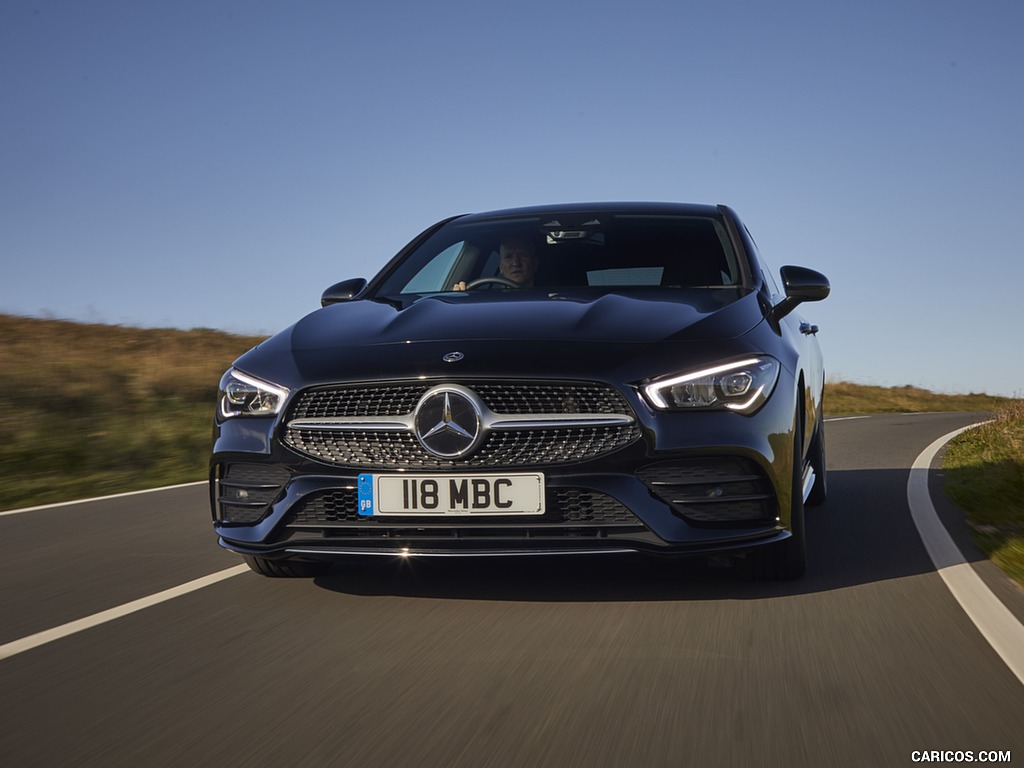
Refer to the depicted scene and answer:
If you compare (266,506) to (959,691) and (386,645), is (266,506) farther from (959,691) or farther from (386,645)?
(959,691)

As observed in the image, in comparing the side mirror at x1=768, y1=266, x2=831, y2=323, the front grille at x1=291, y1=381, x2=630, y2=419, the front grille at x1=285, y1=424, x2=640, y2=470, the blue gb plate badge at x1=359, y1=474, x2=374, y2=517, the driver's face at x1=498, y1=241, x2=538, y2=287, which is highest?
the driver's face at x1=498, y1=241, x2=538, y2=287

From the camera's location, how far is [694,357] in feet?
14.3

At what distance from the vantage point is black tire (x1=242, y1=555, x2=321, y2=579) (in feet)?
16.5

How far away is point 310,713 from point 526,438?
4.66ft

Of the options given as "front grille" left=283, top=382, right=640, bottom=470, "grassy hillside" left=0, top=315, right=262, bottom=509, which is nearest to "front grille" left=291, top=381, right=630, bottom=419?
"front grille" left=283, top=382, right=640, bottom=470

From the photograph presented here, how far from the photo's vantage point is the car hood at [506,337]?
4.38 meters

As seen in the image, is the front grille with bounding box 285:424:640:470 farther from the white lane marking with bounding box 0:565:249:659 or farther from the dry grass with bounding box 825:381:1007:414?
the dry grass with bounding box 825:381:1007:414

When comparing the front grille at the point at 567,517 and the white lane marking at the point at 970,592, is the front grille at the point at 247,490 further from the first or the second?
the white lane marking at the point at 970,592

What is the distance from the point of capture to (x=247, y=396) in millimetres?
→ 4664

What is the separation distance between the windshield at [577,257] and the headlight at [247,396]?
134 cm

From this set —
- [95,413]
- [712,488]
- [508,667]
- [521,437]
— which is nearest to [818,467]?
[712,488]

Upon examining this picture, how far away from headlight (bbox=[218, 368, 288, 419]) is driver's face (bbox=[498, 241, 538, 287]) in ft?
5.38

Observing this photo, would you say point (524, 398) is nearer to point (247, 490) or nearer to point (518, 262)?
point (247, 490)

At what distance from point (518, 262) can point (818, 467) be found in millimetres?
2306
